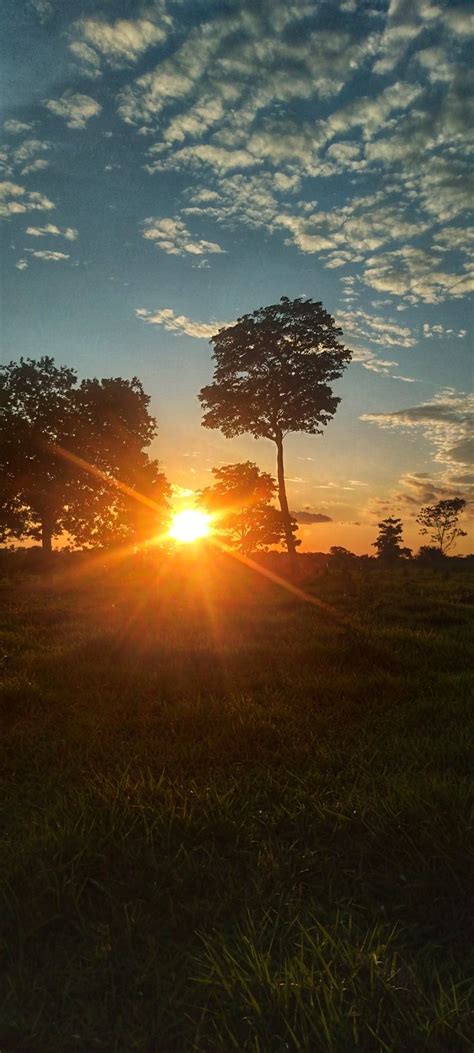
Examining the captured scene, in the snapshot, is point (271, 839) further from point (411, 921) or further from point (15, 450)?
point (15, 450)

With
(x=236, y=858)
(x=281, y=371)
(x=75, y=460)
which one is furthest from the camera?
(x=75, y=460)

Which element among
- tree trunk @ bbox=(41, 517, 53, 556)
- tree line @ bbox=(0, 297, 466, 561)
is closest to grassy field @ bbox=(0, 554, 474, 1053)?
tree line @ bbox=(0, 297, 466, 561)

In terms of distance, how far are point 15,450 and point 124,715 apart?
1294 inches

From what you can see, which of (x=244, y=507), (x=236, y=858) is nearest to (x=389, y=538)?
(x=244, y=507)

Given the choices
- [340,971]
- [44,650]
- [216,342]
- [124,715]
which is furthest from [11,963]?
[216,342]

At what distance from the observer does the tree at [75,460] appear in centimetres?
3678

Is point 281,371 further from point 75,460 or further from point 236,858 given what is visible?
point 236,858

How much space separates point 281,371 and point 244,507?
15291 millimetres

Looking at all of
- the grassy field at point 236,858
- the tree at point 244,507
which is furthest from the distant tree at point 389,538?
the grassy field at point 236,858

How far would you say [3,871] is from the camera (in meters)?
3.49

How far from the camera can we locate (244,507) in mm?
43781

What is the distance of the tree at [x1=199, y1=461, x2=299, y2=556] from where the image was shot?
4209 cm

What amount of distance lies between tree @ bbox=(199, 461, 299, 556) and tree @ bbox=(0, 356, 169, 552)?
4.10 metres

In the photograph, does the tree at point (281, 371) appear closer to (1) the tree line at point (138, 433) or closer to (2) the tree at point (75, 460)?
(1) the tree line at point (138, 433)
